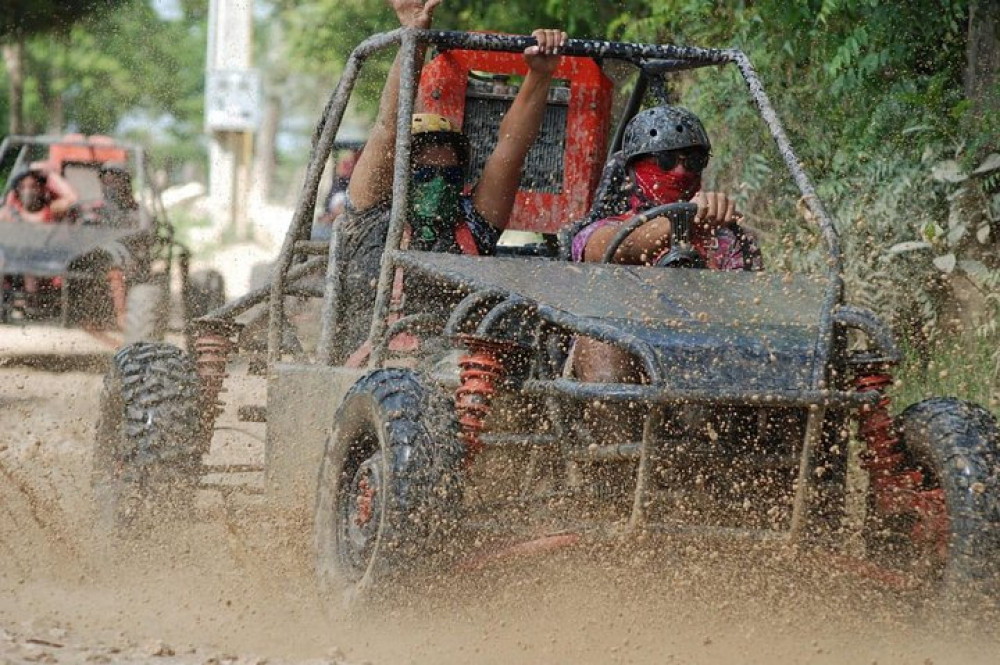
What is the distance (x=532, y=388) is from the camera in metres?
4.96

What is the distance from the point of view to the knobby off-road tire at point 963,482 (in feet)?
15.9

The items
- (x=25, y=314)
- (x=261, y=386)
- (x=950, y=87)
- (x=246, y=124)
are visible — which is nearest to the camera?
(x=950, y=87)

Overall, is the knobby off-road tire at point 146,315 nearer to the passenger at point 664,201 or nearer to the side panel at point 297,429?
the side panel at point 297,429

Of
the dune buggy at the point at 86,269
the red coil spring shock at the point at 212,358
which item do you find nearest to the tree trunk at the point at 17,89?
the dune buggy at the point at 86,269

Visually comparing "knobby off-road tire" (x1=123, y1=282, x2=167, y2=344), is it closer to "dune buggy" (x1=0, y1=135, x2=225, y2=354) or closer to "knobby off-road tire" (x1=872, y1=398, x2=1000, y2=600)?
"dune buggy" (x1=0, y1=135, x2=225, y2=354)

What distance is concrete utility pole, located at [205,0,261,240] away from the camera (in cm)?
2533

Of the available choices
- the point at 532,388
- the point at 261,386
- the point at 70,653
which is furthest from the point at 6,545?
the point at 261,386

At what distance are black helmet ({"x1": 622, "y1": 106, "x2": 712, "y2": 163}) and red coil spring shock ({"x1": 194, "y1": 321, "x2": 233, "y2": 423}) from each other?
1.96 m

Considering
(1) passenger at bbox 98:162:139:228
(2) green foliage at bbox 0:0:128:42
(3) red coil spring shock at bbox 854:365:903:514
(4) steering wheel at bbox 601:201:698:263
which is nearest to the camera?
(3) red coil spring shock at bbox 854:365:903:514

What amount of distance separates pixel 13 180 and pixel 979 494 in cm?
1193

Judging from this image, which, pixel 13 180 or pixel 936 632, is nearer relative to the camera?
pixel 936 632

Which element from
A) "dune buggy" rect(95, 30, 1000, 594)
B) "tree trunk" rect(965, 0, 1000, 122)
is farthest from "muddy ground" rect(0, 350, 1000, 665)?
"tree trunk" rect(965, 0, 1000, 122)

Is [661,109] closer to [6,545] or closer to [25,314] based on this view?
[6,545]

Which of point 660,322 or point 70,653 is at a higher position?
point 660,322
